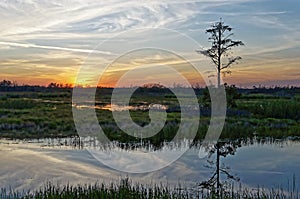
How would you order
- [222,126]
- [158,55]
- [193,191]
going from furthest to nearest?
[222,126] → [158,55] → [193,191]

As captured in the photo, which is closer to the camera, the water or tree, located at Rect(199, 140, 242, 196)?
tree, located at Rect(199, 140, 242, 196)

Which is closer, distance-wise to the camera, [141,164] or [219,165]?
[141,164]

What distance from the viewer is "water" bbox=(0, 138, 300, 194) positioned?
10867 millimetres

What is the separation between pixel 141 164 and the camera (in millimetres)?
12805

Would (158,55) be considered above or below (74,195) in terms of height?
above

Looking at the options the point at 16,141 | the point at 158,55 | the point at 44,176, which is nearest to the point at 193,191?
the point at 44,176

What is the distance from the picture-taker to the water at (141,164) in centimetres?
1087

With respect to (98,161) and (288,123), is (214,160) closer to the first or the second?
(98,161)

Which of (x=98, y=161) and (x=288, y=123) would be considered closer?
(x=98, y=161)

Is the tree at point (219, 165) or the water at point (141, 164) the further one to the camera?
the water at point (141, 164)

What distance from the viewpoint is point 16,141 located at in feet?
56.6

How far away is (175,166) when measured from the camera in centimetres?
1273

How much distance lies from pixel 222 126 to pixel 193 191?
1111 cm

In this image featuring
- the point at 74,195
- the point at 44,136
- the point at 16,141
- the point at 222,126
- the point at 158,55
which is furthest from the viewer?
the point at 222,126
